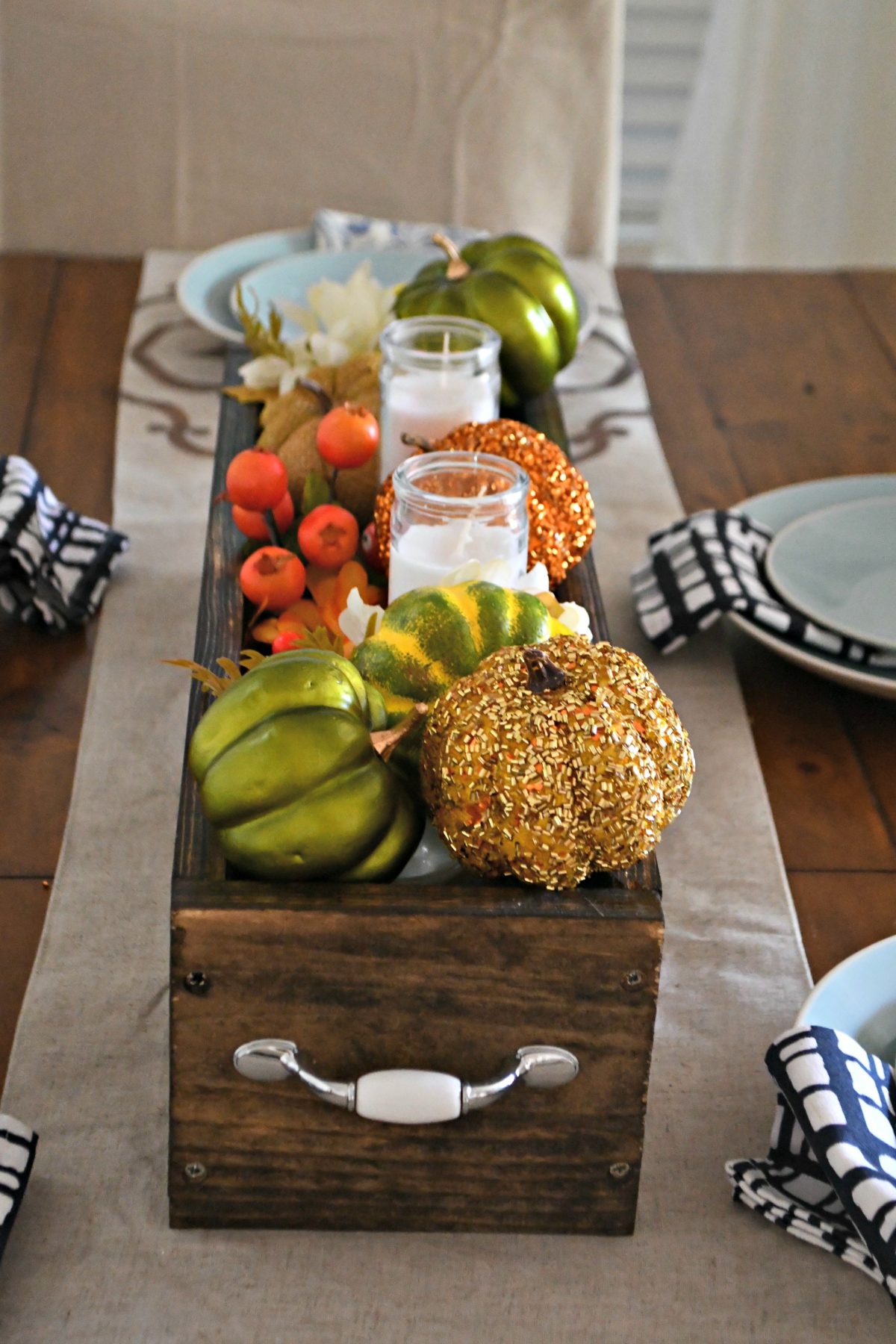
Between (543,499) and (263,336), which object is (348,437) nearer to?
(543,499)

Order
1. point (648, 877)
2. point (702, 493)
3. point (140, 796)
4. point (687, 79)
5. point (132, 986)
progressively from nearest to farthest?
point (648, 877), point (132, 986), point (140, 796), point (702, 493), point (687, 79)

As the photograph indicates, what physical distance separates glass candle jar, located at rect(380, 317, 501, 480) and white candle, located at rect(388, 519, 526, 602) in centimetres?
20

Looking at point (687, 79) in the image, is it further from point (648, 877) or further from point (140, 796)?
point (648, 877)

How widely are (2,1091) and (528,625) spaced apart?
319 mm

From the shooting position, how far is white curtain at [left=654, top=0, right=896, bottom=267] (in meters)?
2.90

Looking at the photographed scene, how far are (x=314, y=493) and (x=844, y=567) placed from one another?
388 mm

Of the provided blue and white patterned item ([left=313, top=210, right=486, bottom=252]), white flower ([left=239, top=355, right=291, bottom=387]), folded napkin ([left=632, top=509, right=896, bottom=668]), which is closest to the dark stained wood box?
folded napkin ([left=632, top=509, right=896, bottom=668])

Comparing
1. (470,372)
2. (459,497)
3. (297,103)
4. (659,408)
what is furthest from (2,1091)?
(297,103)

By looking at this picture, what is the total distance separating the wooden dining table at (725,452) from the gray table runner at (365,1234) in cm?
2

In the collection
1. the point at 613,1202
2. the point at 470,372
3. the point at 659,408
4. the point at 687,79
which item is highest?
the point at 470,372

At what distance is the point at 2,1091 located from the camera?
0.68 metres

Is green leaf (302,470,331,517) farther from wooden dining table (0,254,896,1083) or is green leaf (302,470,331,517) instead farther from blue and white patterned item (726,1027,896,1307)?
blue and white patterned item (726,1027,896,1307)

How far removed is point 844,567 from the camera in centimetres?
106

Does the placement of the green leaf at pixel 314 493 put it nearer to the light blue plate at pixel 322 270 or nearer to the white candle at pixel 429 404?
the white candle at pixel 429 404
